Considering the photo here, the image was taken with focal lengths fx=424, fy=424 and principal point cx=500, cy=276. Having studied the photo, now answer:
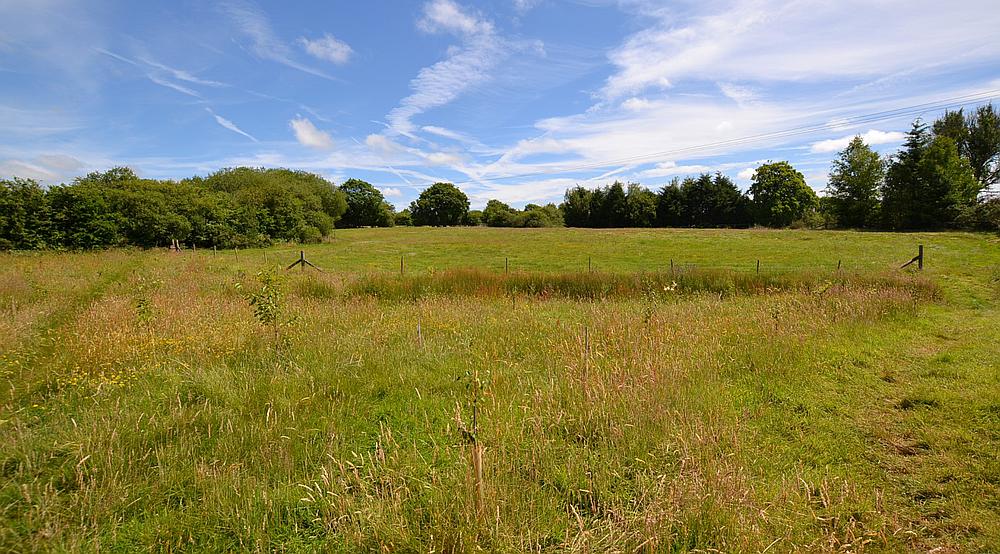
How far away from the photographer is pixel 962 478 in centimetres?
414

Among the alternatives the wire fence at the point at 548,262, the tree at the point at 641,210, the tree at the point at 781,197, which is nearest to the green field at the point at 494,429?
the wire fence at the point at 548,262

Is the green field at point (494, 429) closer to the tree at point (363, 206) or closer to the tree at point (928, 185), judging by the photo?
the tree at point (928, 185)

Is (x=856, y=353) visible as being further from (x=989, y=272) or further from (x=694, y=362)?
A: (x=989, y=272)

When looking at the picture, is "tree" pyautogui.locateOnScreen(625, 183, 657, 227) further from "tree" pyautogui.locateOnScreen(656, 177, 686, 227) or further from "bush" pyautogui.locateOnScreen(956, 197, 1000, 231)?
"bush" pyautogui.locateOnScreen(956, 197, 1000, 231)

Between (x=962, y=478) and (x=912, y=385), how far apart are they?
282cm

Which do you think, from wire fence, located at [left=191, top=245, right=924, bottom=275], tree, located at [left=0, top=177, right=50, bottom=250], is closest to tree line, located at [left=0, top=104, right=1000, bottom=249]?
tree, located at [left=0, top=177, right=50, bottom=250]

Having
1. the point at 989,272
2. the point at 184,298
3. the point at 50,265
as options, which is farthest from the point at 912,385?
the point at 50,265

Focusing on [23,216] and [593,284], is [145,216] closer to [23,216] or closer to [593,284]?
[23,216]

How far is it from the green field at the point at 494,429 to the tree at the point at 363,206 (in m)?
82.5

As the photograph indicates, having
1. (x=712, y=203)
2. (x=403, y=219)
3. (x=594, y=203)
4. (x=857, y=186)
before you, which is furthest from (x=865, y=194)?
(x=403, y=219)

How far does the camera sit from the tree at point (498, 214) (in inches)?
4043

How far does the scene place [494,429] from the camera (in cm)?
446

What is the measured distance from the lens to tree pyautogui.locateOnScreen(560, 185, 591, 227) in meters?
86.7

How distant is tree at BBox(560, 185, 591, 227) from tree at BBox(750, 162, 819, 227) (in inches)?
1177
